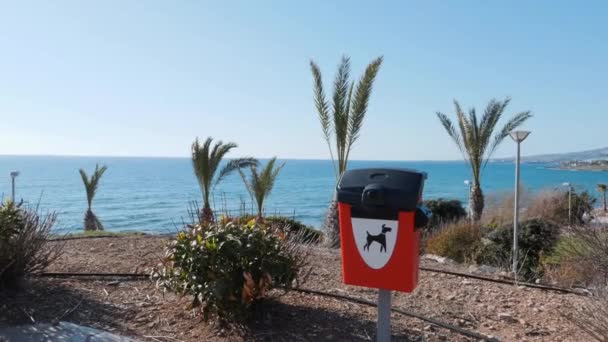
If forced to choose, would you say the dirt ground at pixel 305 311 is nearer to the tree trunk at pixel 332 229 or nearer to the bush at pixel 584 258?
the bush at pixel 584 258

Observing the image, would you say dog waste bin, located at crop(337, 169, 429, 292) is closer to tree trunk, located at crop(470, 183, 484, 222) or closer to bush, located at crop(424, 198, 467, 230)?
bush, located at crop(424, 198, 467, 230)

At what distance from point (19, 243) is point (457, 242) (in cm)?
815

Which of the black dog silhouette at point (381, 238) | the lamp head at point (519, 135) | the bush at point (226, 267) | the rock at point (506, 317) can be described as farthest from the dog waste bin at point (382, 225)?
the lamp head at point (519, 135)

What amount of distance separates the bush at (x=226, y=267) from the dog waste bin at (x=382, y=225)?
2.43 ft

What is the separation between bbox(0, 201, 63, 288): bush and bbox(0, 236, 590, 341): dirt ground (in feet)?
0.52

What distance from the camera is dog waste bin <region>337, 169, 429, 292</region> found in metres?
2.70

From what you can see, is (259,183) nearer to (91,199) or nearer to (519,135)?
(519,135)

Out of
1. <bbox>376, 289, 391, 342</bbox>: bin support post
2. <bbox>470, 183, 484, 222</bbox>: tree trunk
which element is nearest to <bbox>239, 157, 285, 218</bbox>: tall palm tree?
<bbox>470, 183, 484, 222</bbox>: tree trunk

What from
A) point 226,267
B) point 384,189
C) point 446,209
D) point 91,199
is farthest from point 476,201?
point 91,199

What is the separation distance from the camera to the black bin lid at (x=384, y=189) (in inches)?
106

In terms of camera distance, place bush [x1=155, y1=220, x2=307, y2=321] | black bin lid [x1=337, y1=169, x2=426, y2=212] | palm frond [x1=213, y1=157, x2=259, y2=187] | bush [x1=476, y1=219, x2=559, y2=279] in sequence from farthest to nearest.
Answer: palm frond [x1=213, y1=157, x2=259, y2=187]
bush [x1=476, y1=219, x2=559, y2=279]
bush [x1=155, y1=220, x2=307, y2=321]
black bin lid [x1=337, y1=169, x2=426, y2=212]

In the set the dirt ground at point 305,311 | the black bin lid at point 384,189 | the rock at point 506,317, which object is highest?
the black bin lid at point 384,189

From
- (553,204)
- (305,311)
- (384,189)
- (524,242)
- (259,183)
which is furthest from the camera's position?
(553,204)

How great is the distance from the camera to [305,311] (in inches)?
151
